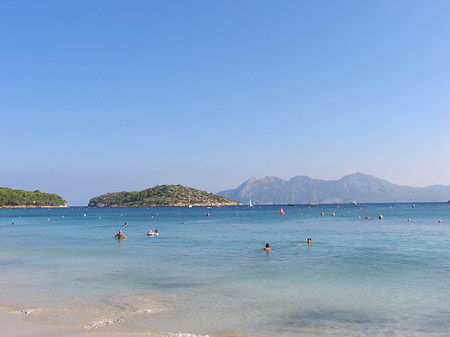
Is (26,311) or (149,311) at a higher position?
(26,311)

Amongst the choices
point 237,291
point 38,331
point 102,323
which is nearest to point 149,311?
point 102,323

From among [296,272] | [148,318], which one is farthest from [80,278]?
[296,272]

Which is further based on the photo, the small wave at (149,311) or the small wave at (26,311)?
the small wave at (149,311)

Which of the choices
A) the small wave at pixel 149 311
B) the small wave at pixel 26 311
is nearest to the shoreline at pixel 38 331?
the small wave at pixel 26 311

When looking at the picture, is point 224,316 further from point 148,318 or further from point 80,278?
point 80,278

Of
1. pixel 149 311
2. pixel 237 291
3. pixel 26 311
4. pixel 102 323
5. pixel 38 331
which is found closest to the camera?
pixel 38 331

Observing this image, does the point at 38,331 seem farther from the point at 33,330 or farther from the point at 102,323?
the point at 102,323

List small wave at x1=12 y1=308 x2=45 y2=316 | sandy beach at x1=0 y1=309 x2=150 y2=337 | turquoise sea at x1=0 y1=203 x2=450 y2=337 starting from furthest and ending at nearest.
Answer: small wave at x1=12 y1=308 x2=45 y2=316 → turquoise sea at x1=0 y1=203 x2=450 y2=337 → sandy beach at x1=0 y1=309 x2=150 y2=337

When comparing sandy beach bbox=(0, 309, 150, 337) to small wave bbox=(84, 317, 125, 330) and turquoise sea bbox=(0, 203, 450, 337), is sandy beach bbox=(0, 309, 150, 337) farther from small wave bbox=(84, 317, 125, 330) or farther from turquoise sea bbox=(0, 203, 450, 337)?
turquoise sea bbox=(0, 203, 450, 337)

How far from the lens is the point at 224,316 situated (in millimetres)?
16766

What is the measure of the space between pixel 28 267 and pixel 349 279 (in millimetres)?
23763

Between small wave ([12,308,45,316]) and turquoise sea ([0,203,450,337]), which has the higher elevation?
small wave ([12,308,45,316])

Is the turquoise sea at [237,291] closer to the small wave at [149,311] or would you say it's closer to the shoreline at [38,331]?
the small wave at [149,311]

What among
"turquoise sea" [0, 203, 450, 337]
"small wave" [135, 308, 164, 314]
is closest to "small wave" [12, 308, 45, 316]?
"turquoise sea" [0, 203, 450, 337]
